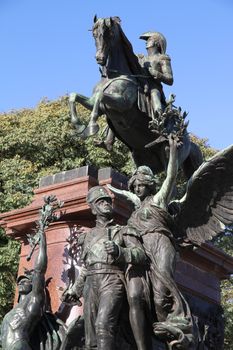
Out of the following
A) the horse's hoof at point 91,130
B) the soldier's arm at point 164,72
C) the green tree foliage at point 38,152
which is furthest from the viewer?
the green tree foliage at point 38,152

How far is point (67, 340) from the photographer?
7535 millimetres

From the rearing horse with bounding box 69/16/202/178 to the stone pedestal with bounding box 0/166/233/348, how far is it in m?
0.75

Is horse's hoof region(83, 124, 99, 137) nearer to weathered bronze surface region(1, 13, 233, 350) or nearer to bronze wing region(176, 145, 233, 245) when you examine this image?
weathered bronze surface region(1, 13, 233, 350)

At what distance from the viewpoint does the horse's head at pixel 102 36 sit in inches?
389

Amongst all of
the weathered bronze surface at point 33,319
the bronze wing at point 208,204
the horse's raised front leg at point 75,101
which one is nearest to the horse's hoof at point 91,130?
the horse's raised front leg at point 75,101

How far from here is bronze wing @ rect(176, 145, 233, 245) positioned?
7.92 metres

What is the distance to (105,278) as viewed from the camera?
6691 millimetres

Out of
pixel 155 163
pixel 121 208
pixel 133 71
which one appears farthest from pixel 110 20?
pixel 121 208

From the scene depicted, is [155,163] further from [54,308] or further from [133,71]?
[54,308]

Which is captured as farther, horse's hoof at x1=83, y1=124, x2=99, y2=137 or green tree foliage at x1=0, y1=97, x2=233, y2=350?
green tree foliage at x1=0, y1=97, x2=233, y2=350

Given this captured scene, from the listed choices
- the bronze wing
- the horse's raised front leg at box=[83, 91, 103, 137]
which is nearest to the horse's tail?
the horse's raised front leg at box=[83, 91, 103, 137]

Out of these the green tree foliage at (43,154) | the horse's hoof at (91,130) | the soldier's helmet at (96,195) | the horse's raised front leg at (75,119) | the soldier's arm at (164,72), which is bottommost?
the soldier's helmet at (96,195)

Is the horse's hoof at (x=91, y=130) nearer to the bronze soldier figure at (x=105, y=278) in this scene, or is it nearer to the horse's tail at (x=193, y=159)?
the horse's tail at (x=193, y=159)

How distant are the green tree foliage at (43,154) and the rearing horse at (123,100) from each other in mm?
9717
